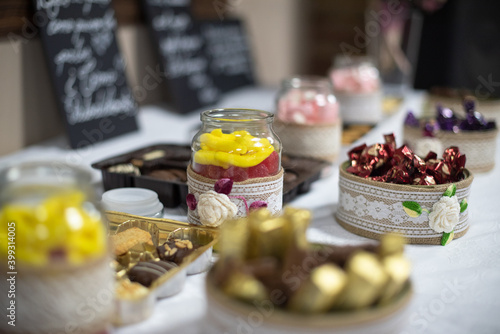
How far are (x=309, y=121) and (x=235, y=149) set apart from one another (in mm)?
662

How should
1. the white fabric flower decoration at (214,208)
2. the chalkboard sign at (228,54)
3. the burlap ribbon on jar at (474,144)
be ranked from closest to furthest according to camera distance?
the white fabric flower decoration at (214,208) → the burlap ribbon on jar at (474,144) → the chalkboard sign at (228,54)

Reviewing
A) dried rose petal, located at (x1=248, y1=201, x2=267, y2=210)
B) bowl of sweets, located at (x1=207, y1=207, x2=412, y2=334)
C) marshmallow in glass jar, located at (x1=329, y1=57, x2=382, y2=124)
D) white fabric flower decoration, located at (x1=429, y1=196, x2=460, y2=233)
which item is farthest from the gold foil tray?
marshmallow in glass jar, located at (x1=329, y1=57, x2=382, y2=124)

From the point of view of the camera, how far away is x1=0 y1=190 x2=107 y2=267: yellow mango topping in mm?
678

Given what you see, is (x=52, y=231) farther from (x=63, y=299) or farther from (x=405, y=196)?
(x=405, y=196)

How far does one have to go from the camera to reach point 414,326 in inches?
34.5

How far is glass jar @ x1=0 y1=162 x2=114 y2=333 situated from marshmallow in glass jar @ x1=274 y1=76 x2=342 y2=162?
3.45 ft

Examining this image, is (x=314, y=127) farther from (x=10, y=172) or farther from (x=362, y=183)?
(x=10, y=172)

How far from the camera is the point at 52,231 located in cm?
68

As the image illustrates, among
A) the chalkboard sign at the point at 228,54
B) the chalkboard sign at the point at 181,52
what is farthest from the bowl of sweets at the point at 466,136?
the chalkboard sign at the point at 228,54

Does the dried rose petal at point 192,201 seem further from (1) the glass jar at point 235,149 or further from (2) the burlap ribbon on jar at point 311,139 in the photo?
(2) the burlap ribbon on jar at point 311,139

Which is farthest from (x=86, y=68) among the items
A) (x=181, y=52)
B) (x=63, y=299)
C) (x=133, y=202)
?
(x=63, y=299)

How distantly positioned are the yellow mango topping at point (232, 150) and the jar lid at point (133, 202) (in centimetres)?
15

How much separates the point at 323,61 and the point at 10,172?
12.1 ft

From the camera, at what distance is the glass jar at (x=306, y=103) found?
5.81ft
